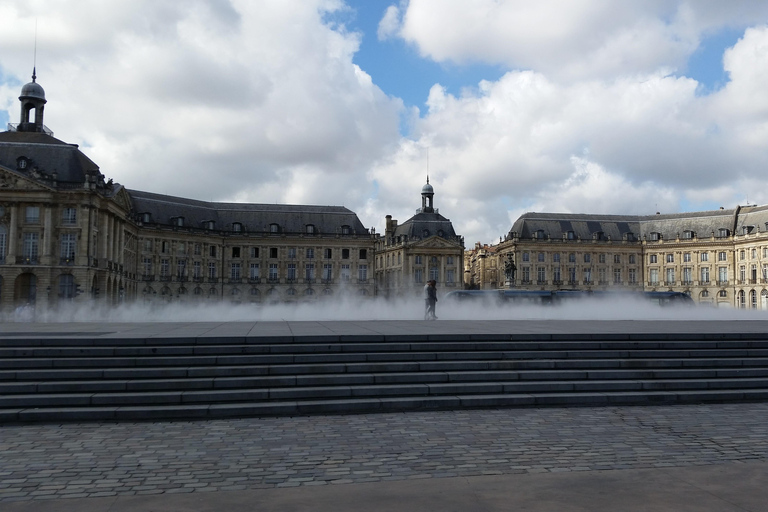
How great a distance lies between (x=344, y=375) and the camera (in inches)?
538

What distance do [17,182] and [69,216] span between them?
5492mm

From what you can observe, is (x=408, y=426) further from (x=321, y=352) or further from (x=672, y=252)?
(x=672, y=252)

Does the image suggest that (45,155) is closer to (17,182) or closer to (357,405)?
(17,182)

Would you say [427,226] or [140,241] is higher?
[427,226]

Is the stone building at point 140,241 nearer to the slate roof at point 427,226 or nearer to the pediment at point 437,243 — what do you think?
the slate roof at point 427,226

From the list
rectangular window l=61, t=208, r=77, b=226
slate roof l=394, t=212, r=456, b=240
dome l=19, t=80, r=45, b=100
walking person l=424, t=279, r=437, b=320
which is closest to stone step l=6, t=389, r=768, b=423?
walking person l=424, t=279, r=437, b=320

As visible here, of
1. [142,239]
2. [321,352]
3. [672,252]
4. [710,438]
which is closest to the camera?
[710,438]

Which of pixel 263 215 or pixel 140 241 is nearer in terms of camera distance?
pixel 140 241

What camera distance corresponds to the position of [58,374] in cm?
1304

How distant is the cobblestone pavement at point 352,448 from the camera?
8586mm

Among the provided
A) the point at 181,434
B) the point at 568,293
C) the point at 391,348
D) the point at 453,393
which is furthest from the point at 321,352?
the point at 568,293

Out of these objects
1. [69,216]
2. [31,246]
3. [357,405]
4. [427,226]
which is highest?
[427,226]

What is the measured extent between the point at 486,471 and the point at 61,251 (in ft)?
211

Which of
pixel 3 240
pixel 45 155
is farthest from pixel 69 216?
pixel 45 155
